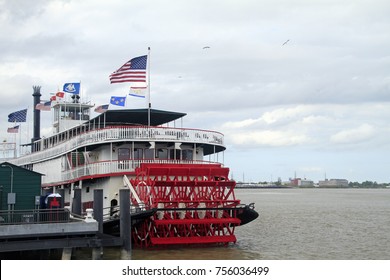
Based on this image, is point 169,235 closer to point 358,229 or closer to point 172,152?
point 172,152

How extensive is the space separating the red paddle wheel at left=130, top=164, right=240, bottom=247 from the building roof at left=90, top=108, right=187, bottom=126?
316cm

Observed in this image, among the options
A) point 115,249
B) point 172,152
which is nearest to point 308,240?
point 172,152

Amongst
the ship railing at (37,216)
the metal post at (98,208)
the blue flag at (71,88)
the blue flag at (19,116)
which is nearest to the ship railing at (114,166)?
the metal post at (98,208)

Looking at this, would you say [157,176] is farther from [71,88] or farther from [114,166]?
[71,88]

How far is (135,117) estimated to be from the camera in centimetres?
2502

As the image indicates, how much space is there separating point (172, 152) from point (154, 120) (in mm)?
2840

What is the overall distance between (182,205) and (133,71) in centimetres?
595

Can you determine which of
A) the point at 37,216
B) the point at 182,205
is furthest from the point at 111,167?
the point at 37,216

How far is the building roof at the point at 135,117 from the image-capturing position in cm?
2392

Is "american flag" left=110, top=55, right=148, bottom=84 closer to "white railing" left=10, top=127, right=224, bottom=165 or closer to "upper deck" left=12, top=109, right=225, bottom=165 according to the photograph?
"upper deck" left=12, top=109, right=225, bottom=165

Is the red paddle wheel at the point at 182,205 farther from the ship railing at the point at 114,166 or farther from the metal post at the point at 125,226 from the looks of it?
the metal post at the point at 125,226

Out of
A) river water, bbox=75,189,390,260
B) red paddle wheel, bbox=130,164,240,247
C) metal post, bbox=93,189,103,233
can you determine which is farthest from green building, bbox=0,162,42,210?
red paddle wheel, bbox=130,164,240,247

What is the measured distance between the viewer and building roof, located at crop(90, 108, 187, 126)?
2392 centimetres

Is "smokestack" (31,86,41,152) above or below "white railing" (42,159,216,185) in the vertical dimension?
above
